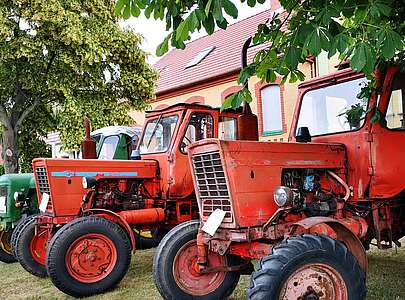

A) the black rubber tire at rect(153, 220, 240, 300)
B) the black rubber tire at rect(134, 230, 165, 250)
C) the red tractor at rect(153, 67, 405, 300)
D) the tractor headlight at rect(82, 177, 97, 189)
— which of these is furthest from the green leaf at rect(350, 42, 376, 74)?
the black rubber tire at rect(134, 230, 165, 250)

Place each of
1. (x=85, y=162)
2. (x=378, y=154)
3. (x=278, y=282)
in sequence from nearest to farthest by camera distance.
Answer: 1. (x=278, y=282)
2. (x=378, y=154)
3. (x=85, y=162)

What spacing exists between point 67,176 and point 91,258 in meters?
1.28

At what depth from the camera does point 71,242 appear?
580 cm

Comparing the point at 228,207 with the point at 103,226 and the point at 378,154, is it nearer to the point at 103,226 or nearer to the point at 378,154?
the point at 378,154

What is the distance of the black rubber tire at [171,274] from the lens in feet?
15.8

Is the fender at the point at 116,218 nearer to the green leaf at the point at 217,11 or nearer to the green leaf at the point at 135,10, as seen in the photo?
the green leaf at the point at 135,10

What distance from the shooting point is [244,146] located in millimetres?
4285

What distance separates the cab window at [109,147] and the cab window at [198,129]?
2.90m

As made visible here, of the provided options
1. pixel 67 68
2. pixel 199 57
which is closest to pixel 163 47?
pixel 67 68

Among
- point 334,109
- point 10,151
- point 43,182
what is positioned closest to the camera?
point 334,109

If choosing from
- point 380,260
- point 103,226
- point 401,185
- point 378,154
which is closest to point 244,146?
point 378,154

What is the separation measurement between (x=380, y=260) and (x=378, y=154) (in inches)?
106

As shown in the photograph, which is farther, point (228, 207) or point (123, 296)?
point (123, 296)

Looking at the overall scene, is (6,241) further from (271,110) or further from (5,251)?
(271,110)
